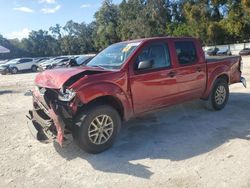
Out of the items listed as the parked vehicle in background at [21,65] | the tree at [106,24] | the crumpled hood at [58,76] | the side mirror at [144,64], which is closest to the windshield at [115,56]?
the side mirror at [144,64]

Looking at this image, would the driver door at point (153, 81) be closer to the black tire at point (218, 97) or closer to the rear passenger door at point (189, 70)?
the rear passenger door at point (189, 70)

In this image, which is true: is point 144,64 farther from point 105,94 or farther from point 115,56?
point 105,94

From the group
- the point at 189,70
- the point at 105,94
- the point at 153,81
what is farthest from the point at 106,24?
the point at 105,94

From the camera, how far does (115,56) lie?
6195 mm

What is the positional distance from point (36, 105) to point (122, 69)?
1.94 meters

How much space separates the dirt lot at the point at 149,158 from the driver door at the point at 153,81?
654mm

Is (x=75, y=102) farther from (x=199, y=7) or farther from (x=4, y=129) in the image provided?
(x=199, y=7)

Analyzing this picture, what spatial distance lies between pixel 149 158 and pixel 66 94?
5.59 ft

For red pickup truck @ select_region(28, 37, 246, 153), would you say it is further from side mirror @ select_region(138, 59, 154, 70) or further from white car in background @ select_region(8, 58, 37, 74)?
white car in background @ select_region(8, 58, 37, 74)

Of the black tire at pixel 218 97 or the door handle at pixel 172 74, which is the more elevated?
the door handle at pixel 172 74

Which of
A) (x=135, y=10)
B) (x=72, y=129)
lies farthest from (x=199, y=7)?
(x=72, y=129)

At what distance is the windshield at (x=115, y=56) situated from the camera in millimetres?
5863

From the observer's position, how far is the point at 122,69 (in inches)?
218

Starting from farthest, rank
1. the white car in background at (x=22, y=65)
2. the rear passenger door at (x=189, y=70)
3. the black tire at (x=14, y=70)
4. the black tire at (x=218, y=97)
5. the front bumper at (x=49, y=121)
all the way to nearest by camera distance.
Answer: the white car in background at (x=22, y=65), the black tire at (x=14, y=70), the black tire at (x=218, y=97), the rear passenger door at (x=189, y=70), the front bumper at (x=49, y=121)
